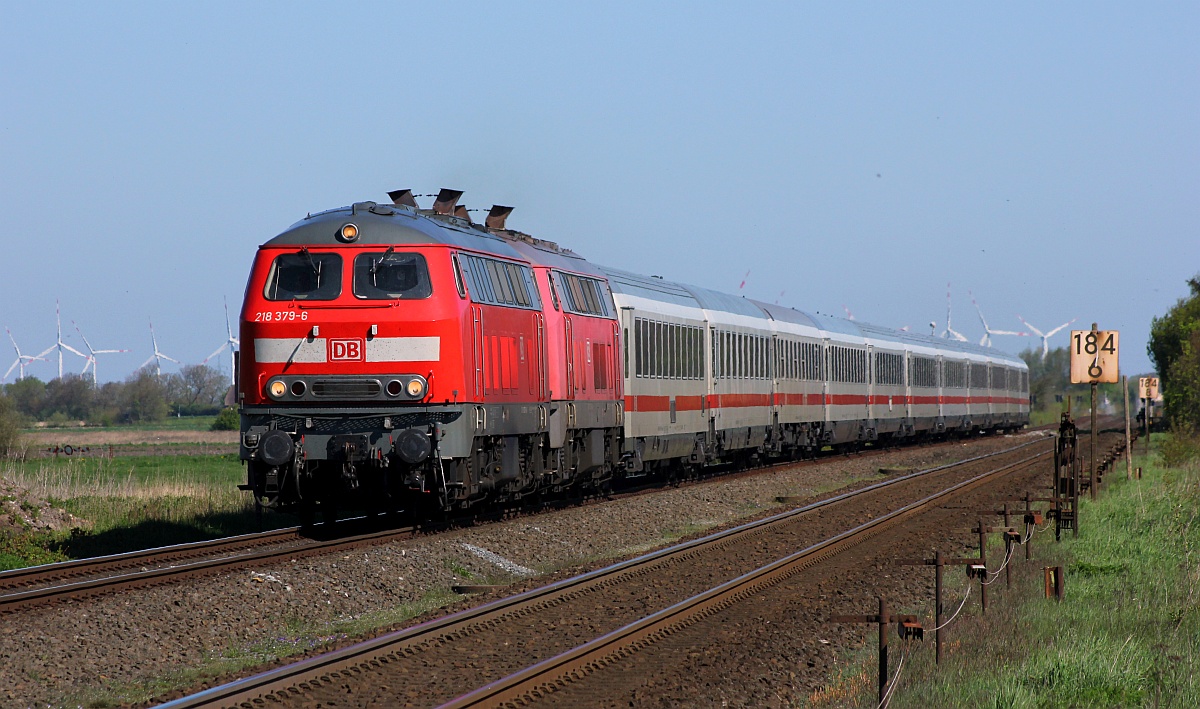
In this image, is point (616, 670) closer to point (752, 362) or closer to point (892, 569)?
point (892, 569)

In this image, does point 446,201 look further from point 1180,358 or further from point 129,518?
point 1180,358

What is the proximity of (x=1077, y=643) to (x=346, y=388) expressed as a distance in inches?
357

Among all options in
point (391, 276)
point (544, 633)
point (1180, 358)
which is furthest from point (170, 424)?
point (544, 633)

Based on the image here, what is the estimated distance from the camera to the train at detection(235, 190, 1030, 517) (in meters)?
16.5

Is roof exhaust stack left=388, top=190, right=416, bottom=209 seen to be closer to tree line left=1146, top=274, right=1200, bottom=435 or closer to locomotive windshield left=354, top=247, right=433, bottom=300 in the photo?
locomotive windshield left=354, top=247, right=433, bottom=300

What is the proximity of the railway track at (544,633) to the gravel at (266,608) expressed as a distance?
84 centimetres

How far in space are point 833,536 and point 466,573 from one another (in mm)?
5890

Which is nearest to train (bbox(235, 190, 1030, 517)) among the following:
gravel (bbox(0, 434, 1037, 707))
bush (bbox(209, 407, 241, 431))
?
gravel (bbox(0, 434, 1037, 707))

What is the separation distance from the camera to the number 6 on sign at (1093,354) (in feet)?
68.5

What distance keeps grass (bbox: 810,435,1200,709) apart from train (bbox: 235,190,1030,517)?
21.3 ft

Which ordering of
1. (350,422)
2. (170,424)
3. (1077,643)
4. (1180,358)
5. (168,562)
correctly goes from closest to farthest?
(1077,643), (168,562), (350,422), (1180,358), (170,424)

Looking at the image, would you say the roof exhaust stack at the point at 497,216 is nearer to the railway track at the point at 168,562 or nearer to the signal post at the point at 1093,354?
the railway track at the point at 168,562

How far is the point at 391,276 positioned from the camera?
16.9 m

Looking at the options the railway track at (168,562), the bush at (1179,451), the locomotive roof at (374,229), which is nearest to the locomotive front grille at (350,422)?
the railway track at (168,562)
